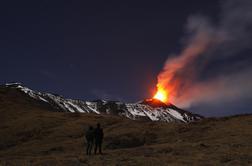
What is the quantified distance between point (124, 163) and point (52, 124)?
5283 cm

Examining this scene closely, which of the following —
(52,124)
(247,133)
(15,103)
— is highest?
(15,103)

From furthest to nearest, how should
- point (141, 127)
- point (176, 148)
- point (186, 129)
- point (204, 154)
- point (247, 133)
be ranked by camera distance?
point (141, 127) < point (186, 129) < point (247, 133) < point (176, 148) < point (204, 154)

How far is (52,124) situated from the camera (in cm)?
8662

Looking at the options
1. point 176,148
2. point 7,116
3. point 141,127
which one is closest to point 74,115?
point 7,116

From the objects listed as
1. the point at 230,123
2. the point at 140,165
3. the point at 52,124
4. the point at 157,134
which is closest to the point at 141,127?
the point at 157,134

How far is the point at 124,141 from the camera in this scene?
210ft

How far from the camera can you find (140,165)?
3481 centimetres

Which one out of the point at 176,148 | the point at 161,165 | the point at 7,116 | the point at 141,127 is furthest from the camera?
the point at 7,116

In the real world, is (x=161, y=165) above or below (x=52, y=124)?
below

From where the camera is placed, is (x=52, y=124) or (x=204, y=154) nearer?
(x=204, y=154)

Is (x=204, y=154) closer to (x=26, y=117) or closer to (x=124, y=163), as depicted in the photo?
(x=124, y=163)

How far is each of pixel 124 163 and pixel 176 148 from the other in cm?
1108

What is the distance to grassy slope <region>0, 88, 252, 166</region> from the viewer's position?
38.4 metres

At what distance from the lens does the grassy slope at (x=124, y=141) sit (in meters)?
38.4
